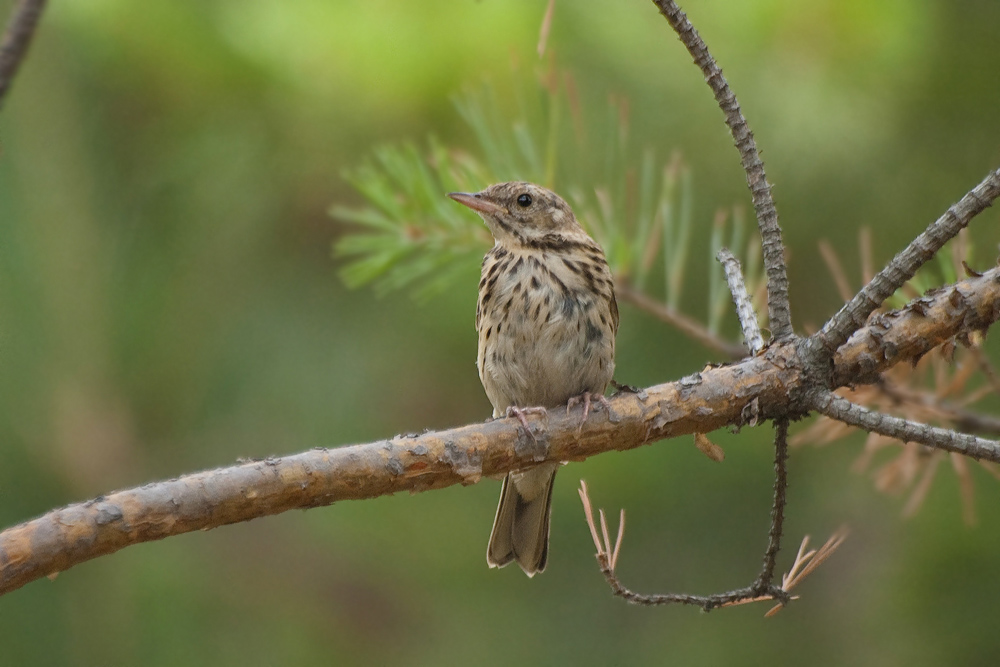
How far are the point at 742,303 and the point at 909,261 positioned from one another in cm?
52

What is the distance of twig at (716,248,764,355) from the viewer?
2.23 metres

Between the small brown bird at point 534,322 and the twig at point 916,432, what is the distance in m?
1.12

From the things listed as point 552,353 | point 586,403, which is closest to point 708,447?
point 586,403

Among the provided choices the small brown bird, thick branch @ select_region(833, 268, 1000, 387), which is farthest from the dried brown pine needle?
the small brown bird

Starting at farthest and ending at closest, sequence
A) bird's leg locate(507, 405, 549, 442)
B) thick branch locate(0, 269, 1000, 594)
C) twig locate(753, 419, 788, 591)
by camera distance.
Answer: bird's leg locate(507, 405, 549, 442)
twig locate(753, 419, 788, 591)
thick branch locate(0, 269, 1000, 594)

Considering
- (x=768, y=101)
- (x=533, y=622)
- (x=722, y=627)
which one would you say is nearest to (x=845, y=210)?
(x=768, y=101)

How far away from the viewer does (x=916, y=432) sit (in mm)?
1786

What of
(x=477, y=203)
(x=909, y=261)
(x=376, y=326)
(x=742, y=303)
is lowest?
(x=909, y=261)

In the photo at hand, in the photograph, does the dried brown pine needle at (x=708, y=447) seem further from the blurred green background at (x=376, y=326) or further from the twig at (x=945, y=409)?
the blurred green background at (x=376, y=326)

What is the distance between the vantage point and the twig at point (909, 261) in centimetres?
180

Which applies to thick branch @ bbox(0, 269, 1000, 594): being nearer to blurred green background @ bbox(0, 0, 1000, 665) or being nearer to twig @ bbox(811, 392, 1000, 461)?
twig @ bbox(811, 392, 1000, 461)

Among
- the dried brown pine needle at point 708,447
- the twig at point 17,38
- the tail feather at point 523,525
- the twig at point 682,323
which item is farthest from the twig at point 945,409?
the twig at point 17,38

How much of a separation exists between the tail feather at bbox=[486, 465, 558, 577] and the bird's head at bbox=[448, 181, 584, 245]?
716 millimetres

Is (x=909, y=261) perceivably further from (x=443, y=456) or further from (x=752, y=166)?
(x=443, y=456)
